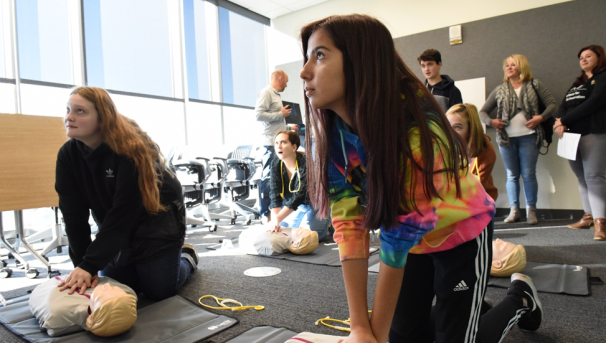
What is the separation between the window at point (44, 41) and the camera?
3816 mm

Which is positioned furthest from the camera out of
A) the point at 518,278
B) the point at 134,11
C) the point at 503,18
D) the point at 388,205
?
the point at 134,11

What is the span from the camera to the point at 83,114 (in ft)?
5.34

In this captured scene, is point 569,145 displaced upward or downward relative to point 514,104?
downward

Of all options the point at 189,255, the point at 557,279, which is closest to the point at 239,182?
the point at 189,255

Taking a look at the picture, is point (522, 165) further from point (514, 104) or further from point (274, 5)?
point (274, 5)

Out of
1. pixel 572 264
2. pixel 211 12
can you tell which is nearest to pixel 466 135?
pixel 572 264

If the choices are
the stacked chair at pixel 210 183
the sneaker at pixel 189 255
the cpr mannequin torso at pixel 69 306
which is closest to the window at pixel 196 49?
the stacked chair at pixel 210 183

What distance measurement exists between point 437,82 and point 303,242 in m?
1.92

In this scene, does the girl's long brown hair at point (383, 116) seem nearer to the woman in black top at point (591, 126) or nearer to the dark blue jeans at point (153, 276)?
the dark blue jeans at point (153, 276)

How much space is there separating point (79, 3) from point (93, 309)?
406cm

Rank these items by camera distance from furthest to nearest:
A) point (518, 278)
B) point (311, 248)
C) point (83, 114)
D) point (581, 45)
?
point (581, 45) → point (311, 248) → point (83, 114) → point (518, 278)

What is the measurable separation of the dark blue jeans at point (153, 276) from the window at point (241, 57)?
14.5 ft

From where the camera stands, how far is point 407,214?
74 centimetres

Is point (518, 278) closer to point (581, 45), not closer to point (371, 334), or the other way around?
point (371, 334)
